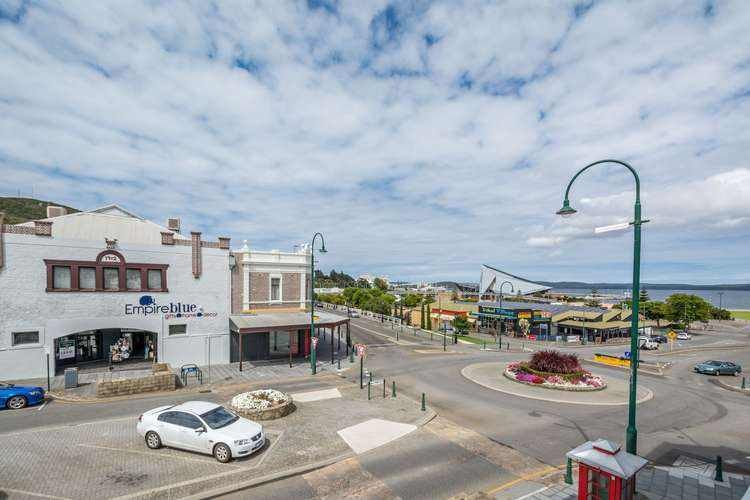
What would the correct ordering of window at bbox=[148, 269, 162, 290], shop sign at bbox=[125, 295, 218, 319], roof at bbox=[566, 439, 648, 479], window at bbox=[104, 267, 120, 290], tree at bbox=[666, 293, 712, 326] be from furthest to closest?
tree at bbox=[666, 293, 712, 326] → window at bbox=[148, 269, 162, 290] → shop sign at bbox=[125, 295, 218, 319] → window at bbox=[104, 267, 120, 290] → roof at bbox=[566, 439, 648, 479]

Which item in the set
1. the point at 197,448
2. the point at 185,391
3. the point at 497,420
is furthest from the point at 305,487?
the point at 185,391

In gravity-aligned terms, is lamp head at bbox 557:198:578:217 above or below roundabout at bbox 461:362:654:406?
above

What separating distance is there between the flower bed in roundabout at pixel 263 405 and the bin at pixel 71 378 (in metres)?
10.8

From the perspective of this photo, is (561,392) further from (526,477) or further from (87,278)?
(87,278)

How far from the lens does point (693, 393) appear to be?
2439 centimetres

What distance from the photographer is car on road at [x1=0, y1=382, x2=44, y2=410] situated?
58.2ft

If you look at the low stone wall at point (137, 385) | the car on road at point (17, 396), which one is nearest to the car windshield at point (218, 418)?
the low stone wall at point (137, 385)

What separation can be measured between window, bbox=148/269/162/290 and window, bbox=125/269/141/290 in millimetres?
660

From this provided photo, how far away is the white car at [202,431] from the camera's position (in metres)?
12.7

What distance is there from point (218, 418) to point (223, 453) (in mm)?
1335

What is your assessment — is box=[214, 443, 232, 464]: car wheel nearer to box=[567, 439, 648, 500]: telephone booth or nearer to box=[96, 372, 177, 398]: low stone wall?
box=[567, 439, 648, 500]: telephone booth

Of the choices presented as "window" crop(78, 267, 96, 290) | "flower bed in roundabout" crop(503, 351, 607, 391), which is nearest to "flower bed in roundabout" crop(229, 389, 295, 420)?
"window" crop(78, 267, 96, 290)

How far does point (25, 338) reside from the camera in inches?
919

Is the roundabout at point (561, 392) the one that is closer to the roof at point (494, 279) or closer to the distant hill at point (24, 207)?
the roof at point (494, 279)
